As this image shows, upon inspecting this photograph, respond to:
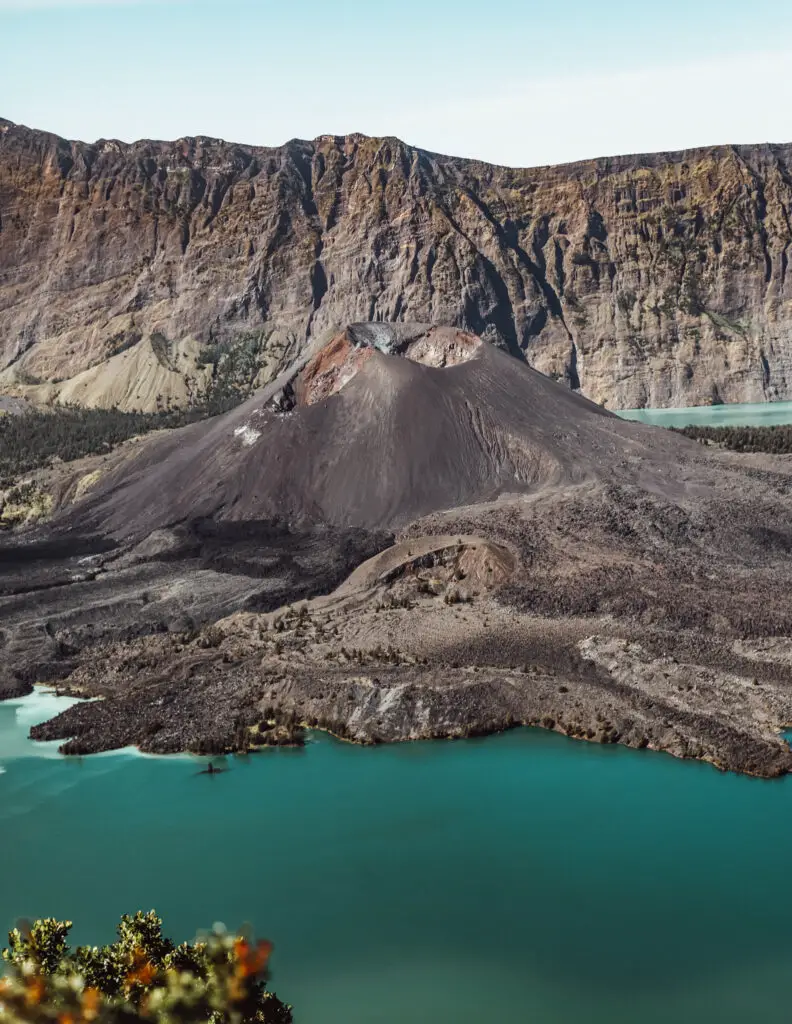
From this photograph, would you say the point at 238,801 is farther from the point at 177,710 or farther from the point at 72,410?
the point at 72,410

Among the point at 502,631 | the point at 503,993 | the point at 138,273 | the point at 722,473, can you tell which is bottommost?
the point at 503,993

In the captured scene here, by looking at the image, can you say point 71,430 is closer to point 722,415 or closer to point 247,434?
point 247,434

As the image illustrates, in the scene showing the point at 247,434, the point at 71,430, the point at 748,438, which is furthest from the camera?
the point at 71,430

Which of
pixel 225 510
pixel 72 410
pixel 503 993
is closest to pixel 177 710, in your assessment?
pixel 503 993

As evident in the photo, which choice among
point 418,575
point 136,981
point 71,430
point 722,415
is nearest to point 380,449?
point 418,575

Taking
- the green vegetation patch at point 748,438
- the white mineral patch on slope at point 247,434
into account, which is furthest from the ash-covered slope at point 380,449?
the green vegetation patch at point 748,438

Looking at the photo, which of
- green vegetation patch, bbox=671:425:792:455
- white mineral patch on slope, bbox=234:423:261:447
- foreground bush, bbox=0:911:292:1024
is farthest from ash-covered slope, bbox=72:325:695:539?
foreground bush, bbox=0:911:292:1024
